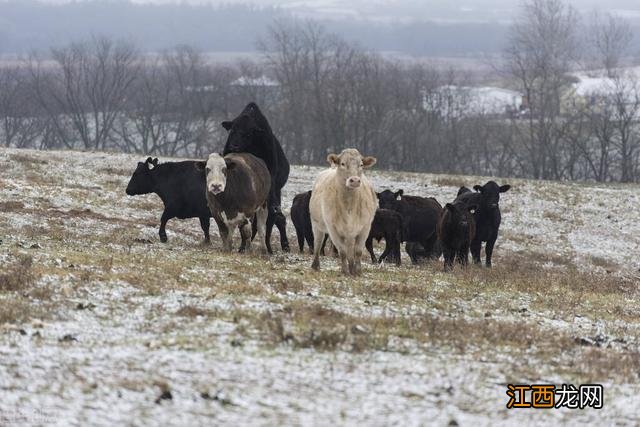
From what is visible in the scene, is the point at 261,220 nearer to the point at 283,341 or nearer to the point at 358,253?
the point at 358,253

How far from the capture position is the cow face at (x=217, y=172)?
1762 cm

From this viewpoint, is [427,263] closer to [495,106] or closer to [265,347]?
[265,347]

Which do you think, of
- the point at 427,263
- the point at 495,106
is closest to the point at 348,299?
the point at 427,263

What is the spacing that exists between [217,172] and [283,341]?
876 centimetres

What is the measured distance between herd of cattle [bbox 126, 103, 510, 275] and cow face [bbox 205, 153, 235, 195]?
17 millimetres

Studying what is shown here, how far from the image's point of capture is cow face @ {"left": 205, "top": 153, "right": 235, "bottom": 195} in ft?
57.8

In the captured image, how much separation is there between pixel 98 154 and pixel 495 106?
77.4 metres

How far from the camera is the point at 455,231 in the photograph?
62.9ft

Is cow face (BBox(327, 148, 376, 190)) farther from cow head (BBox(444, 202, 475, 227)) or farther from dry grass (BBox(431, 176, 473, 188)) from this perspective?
dry grass (BBox(431, 176, 473, 188))

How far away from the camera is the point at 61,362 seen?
8430mm

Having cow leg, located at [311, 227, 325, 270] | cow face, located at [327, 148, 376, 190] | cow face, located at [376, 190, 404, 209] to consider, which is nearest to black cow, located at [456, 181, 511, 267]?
cow face, located at [376, 190, 404, 209]

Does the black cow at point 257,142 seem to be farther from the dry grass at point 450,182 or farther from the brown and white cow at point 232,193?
the dry grass at point 450,182

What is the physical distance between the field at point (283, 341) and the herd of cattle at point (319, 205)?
97 centimetres

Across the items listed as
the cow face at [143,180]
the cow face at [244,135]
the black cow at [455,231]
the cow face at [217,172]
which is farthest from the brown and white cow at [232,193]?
the cow face at [143,180]
